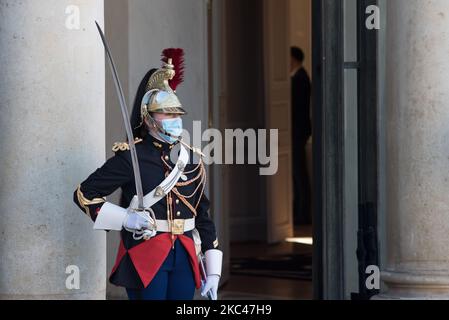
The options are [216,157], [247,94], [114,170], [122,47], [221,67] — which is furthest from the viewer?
[247,94]

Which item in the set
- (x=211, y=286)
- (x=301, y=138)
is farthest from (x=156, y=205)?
Result: (x=301, y=138)

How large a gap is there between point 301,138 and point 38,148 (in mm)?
7762

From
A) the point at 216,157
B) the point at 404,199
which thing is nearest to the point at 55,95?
the point at 404,199

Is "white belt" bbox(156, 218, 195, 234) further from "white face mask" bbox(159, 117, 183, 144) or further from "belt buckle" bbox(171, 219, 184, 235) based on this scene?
"white face mask" bbox(159, 117, 183, 144)

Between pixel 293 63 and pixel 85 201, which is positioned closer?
pixel 85 201

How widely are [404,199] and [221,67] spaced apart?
3146 mm

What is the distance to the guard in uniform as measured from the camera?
18.0 ft

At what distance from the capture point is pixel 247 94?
39.4 ft

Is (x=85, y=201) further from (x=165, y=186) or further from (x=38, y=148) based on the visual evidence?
(x=38, y=148)

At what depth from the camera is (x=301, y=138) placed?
44.4 ft

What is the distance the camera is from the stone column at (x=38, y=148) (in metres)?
5.93

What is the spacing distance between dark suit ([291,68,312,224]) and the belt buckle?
7.68m

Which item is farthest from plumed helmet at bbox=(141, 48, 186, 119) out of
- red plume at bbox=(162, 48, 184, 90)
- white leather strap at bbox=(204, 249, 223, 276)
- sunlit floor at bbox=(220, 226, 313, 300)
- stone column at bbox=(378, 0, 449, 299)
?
sunlit floor at bbox=(220, 226, 313, 300)

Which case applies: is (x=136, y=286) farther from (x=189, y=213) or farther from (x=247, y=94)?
(x=247, y=94)
